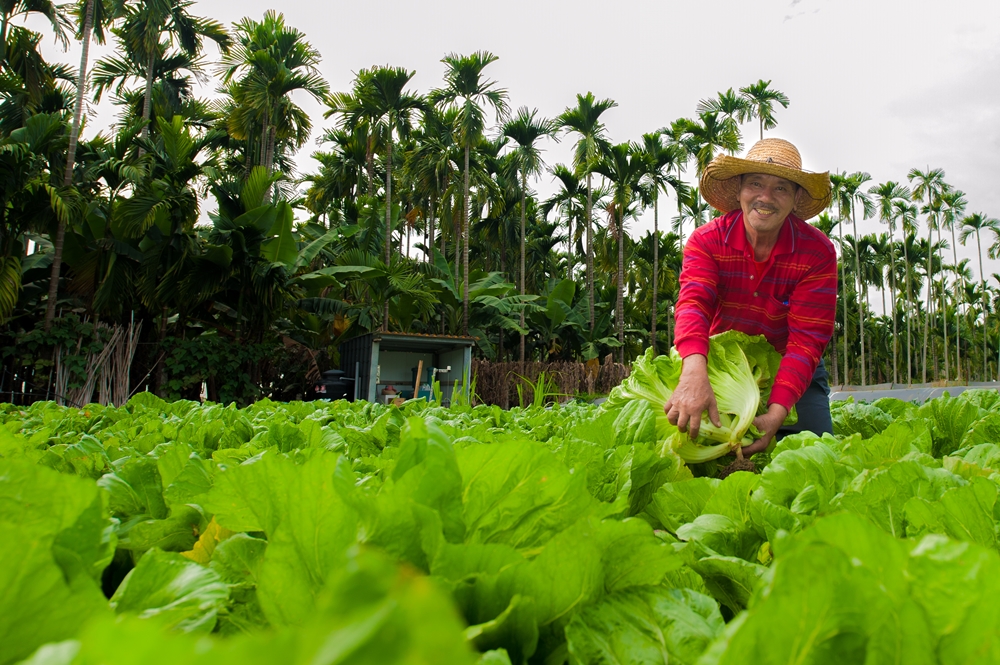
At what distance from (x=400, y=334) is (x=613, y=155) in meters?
13.5

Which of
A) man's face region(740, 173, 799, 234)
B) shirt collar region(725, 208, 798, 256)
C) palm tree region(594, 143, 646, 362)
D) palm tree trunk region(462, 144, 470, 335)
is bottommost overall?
shirt collar region(725, 208, 798, 256)

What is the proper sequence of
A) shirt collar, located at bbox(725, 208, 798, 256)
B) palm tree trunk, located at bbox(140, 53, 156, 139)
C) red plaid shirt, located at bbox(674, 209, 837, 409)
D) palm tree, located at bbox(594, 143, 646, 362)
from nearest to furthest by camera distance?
red plaid shirt, located at bbox(674, 209, 837, 409) < shirt collar, located at bbox(725, 208, 798, 256) < palm tree trunk, located at bbox(140, 53, 156, 139) < palm tree, located at bbox(594, 143, 646, 362)

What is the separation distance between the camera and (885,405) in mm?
2551

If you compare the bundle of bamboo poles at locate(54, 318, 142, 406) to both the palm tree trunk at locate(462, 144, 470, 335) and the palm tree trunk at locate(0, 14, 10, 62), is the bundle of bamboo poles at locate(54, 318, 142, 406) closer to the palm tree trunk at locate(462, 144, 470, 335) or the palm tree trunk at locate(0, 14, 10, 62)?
the palm tree trunk at locate(0, 14, 10, 62)

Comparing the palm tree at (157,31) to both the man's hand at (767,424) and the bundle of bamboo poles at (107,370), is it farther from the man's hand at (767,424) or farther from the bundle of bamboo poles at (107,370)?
the man's hand at (767,424)

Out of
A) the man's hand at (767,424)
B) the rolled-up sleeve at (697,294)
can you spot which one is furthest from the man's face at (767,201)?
the man's hand at (767,424)

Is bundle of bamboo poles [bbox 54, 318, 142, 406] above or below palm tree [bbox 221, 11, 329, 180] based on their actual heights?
below

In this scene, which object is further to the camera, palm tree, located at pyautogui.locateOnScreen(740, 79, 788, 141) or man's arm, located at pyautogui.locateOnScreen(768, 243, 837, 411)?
palm tree, located at pyautogui.locateOnScreen(740, 79, 788, 141)

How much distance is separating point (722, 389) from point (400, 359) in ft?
68.0

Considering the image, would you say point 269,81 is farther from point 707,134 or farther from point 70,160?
point 707,134

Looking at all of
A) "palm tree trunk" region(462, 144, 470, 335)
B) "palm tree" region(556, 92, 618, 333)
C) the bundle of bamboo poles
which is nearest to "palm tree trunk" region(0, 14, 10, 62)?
the bundle of bamboo poles

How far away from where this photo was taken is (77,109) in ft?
47.5

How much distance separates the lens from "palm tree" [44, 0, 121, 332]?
45.9 ft

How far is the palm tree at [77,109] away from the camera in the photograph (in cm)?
1400
